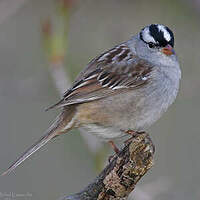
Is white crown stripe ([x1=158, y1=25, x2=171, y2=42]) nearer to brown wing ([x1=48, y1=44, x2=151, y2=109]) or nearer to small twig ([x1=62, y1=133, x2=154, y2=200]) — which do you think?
brown wing ([x1=48, y1=44, x2=151, y2=109])

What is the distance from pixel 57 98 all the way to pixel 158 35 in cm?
168

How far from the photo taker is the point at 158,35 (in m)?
5.16

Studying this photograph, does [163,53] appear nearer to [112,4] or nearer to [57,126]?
[57,126]

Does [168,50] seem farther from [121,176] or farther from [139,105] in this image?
[121,176]

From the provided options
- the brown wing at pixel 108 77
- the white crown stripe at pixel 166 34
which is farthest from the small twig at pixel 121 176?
the white crown stripe at pixel 166 34

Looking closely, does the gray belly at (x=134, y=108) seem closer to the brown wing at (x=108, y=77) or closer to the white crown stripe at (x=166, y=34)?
the brown wing at (x=108, y=77)

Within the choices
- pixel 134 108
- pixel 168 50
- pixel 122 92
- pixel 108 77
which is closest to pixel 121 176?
pixel 134 108

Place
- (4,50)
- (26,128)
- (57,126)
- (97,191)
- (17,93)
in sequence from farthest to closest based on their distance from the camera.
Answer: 1. (26,128)
2. (4,50)
3. (17,93)
4. (57,126)
5. (97,191)

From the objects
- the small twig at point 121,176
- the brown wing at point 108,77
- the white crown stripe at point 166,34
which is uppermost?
the white crown stripe at point 166,34

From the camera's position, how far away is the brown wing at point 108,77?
503 centimetres

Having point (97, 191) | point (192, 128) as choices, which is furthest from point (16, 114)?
point (97, 191)

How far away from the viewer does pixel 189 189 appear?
18.7 feet

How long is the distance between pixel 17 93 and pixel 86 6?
2681mm

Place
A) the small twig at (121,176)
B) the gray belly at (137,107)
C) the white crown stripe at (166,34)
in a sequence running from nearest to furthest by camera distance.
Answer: the small twig at (121,176), the gray belly at (137,107), the white crown stripe at (166,34)
